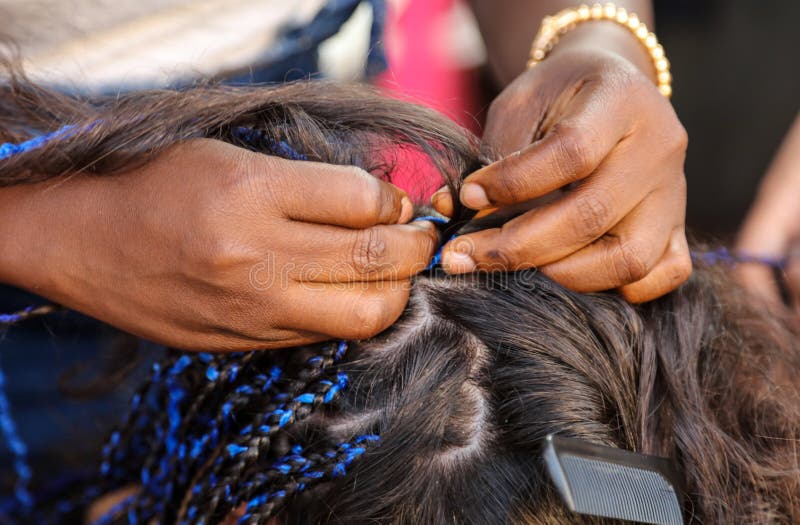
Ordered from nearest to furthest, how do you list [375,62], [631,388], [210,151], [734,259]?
A: [210,151] < [631,388] < [734,259] < [375,62]

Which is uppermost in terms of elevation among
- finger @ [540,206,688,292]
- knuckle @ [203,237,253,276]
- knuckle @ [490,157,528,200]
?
knuckle @ [203,237,253,276]

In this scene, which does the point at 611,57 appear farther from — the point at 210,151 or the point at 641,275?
the point at 210,151

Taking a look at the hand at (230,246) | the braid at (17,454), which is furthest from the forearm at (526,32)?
the braid at (17,454)

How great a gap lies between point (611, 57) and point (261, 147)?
1.73 ft

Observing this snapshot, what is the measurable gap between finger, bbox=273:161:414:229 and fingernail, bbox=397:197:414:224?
56mm

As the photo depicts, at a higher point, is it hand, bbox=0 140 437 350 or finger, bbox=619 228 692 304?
hand, bbox=0 140 437 350

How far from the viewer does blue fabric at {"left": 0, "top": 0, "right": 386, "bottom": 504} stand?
4.56 feet

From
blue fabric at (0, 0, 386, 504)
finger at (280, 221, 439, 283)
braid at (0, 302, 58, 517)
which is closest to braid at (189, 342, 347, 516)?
finger at (280, 221, 439, 283)

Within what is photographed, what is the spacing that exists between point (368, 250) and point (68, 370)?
3.03 ft

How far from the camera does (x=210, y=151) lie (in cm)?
78

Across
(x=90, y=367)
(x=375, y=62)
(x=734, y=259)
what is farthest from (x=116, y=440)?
(x=734, y=259)

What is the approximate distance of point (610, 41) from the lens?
1207 mm

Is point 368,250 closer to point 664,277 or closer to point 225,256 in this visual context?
point 225,256

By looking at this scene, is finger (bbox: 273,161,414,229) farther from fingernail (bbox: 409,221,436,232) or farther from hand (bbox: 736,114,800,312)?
hand (bbox: 736,114,800,312)
